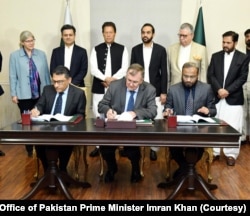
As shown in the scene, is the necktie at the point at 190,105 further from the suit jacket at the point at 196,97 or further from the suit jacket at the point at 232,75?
the suit jacket at the point at 232,75

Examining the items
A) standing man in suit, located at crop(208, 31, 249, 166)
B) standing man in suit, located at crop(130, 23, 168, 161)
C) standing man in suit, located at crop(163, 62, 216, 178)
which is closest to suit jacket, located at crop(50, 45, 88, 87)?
→ standing man in suit, located at crop(130, 23, 168, 161)

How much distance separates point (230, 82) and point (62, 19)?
2623mm

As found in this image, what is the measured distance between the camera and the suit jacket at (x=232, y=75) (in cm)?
426

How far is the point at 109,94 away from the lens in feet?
11.9

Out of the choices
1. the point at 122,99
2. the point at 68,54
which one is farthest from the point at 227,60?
Answer: the point at 68,54

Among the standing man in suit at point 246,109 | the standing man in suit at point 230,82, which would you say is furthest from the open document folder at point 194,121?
the standing man in suit at point 246,109

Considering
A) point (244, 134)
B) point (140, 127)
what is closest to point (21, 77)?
point (140, 127)

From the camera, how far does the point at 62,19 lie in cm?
553

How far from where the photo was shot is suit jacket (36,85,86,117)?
3.52 m

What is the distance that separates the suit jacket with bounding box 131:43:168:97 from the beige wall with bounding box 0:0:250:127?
1219 millimetres

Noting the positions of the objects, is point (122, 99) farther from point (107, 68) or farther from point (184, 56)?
point (184, 56)

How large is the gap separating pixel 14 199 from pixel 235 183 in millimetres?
2053

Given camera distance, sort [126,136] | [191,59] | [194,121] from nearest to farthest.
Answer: [126,136] < [194,121] < [191,59]
